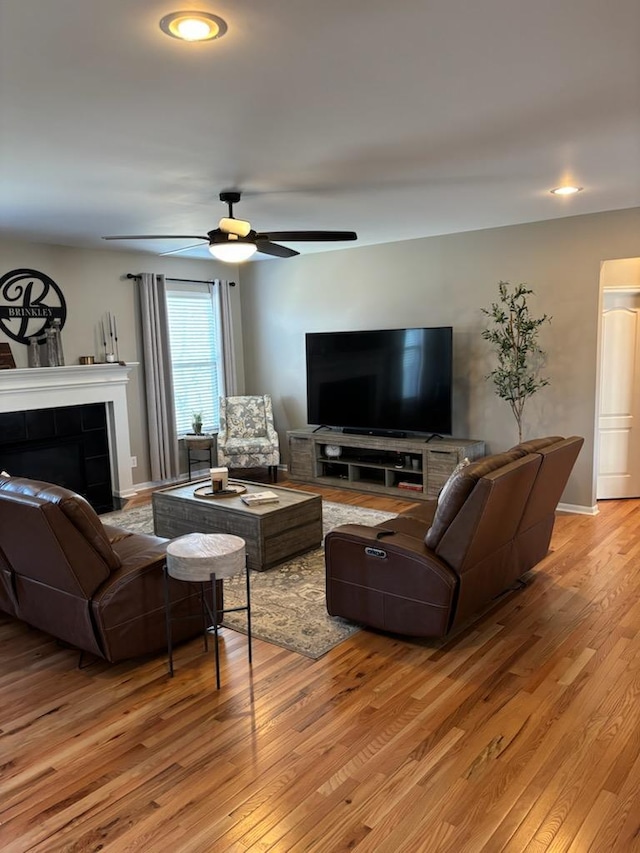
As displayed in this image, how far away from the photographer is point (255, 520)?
418 cm

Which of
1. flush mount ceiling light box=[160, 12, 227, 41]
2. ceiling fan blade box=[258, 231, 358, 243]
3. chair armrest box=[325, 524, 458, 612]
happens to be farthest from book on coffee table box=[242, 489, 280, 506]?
flush mount ceiling light box=[160, 12, 227, 41]

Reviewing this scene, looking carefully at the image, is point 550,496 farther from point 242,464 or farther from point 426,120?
point 242,464

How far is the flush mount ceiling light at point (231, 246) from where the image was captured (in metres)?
3.75

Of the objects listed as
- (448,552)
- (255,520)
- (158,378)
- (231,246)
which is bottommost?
(255,520)

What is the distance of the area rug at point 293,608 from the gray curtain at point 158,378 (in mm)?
2864

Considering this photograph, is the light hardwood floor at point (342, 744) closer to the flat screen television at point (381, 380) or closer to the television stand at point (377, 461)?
the television stand at point (377, 461)

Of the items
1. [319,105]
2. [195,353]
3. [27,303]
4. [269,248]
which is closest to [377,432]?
[195,353]

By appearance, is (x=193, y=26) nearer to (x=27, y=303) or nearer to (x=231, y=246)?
(x=231, y=246)

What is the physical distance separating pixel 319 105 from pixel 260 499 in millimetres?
2651

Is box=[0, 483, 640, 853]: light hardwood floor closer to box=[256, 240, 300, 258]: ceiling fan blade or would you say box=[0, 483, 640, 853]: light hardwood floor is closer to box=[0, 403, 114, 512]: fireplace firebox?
box=[0, 403, 114, 512]: fireplace firebox

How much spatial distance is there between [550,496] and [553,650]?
3.34ft

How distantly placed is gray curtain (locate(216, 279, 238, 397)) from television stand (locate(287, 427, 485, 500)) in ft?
3.77

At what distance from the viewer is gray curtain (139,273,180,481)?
654 cm

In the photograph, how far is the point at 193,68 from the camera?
2.20 m
